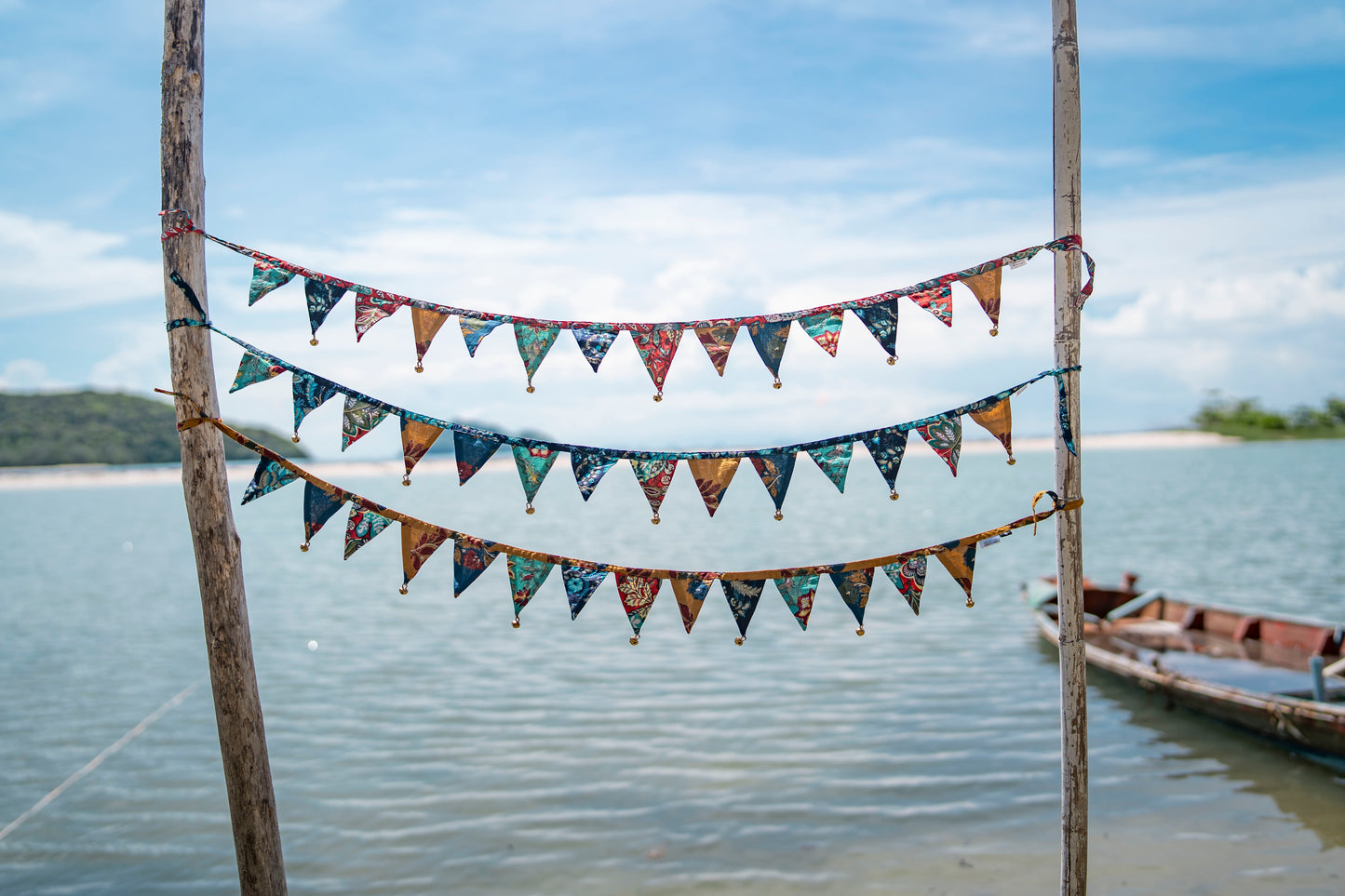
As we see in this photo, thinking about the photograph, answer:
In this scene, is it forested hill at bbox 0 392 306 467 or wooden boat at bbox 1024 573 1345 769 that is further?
forested hill at bbox 0 392 306 467

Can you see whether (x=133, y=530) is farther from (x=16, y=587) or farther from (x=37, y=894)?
(x=37, y=894)

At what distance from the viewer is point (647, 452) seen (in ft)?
14.4

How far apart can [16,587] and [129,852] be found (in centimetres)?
2199

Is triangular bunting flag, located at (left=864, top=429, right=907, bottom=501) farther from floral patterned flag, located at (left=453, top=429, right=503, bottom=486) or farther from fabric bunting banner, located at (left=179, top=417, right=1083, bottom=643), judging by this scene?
floral patterned flag, located at (left=453, top=429, right=503, bottom=486)

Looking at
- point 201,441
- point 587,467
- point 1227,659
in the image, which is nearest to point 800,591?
point 587,467

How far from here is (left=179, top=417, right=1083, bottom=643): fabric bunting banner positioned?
4.37 metres

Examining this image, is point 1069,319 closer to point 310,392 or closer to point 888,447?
point 888,447

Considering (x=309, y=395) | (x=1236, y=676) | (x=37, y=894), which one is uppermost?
(x=309, y=395)

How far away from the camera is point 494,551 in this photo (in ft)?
15.1

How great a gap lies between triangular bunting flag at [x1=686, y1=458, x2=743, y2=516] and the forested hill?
9201 cm

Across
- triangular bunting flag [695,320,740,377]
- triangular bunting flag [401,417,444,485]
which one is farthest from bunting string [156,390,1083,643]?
triangular bunting flag [695,320,740,377]

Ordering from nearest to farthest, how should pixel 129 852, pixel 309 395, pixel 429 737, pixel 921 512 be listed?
pixel 309 395
pixel 129 852
pixel 429 737
pixel 921 512

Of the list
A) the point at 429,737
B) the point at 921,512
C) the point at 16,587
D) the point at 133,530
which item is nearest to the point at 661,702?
the point at 429,737

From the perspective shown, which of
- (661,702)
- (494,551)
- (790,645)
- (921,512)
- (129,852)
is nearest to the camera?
(494,551)
